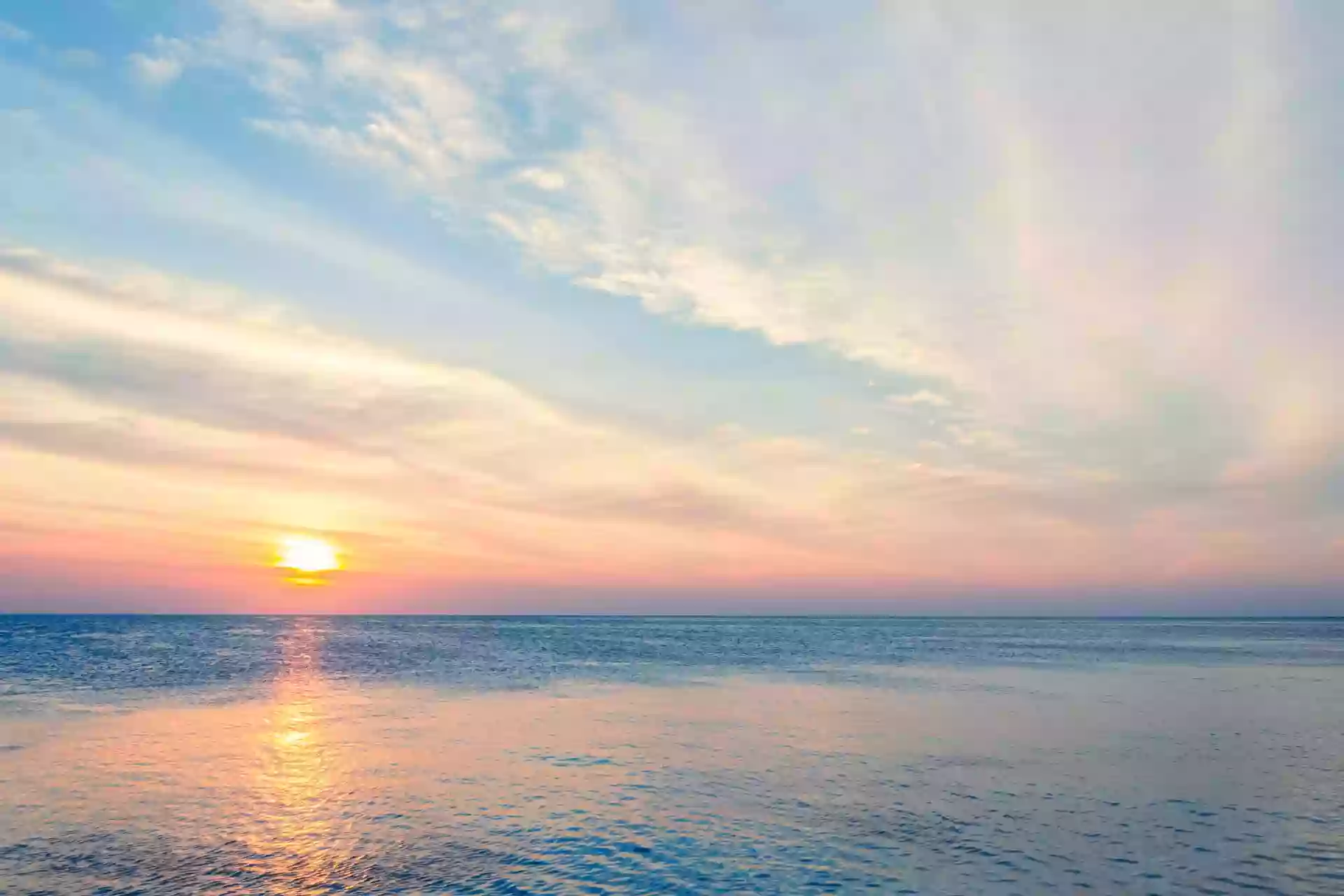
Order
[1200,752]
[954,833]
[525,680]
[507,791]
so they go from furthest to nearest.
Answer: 1. [525,680]
2. [1200,752]
3. [507,791]
4. [954,833]

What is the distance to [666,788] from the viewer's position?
28.6 meters

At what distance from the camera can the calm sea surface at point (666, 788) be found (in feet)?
65.3

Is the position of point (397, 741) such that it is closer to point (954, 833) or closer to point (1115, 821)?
point (954, 833)

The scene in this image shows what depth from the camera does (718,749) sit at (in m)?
35.5

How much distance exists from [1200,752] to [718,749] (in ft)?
64.8

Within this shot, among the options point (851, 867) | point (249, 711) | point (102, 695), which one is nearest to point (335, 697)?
point (249, 711)

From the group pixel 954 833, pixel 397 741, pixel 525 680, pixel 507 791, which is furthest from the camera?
pixel 525 680

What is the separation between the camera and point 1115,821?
24.1 meters

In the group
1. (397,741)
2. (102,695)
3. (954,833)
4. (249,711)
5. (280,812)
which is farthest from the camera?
(102,695)

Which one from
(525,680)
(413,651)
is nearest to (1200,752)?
(525,680)

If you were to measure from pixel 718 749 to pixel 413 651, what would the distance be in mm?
74535

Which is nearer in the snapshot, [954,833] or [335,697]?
[954,833]

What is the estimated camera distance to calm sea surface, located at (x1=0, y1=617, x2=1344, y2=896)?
19.9 metres

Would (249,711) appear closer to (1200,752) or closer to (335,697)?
(335,697)
